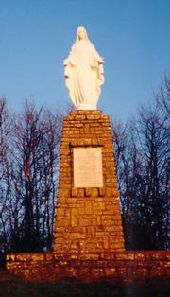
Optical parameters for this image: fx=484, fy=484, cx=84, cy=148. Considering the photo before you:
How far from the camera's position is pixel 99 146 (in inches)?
474

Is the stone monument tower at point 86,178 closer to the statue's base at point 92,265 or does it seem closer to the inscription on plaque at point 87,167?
the inscription on plaque at point 87,167

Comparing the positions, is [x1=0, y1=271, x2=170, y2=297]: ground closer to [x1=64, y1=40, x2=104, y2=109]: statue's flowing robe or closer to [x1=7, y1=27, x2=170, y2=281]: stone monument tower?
[x1=7, y1=27, x2=170, y2=281]: stone monument tower

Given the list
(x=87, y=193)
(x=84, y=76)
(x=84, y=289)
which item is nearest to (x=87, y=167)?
(x=87, y=193)

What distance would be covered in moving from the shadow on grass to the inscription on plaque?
2.64 m

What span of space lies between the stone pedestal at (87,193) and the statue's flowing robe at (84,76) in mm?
617

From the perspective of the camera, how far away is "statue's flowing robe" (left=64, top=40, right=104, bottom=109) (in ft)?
41.8

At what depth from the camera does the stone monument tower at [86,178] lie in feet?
37.4

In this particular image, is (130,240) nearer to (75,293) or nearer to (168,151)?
(168,151)

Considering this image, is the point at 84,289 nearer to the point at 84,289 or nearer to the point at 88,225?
the point at 84,289

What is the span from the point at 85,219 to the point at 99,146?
1848mm

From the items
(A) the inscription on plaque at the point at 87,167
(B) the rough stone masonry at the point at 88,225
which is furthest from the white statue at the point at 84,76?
(A) the inscription on plaque at the point at 87,167

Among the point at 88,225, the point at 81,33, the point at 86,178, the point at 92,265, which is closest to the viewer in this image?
the point at 92,265

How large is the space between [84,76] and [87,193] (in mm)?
3180

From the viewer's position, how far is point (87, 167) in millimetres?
11875
